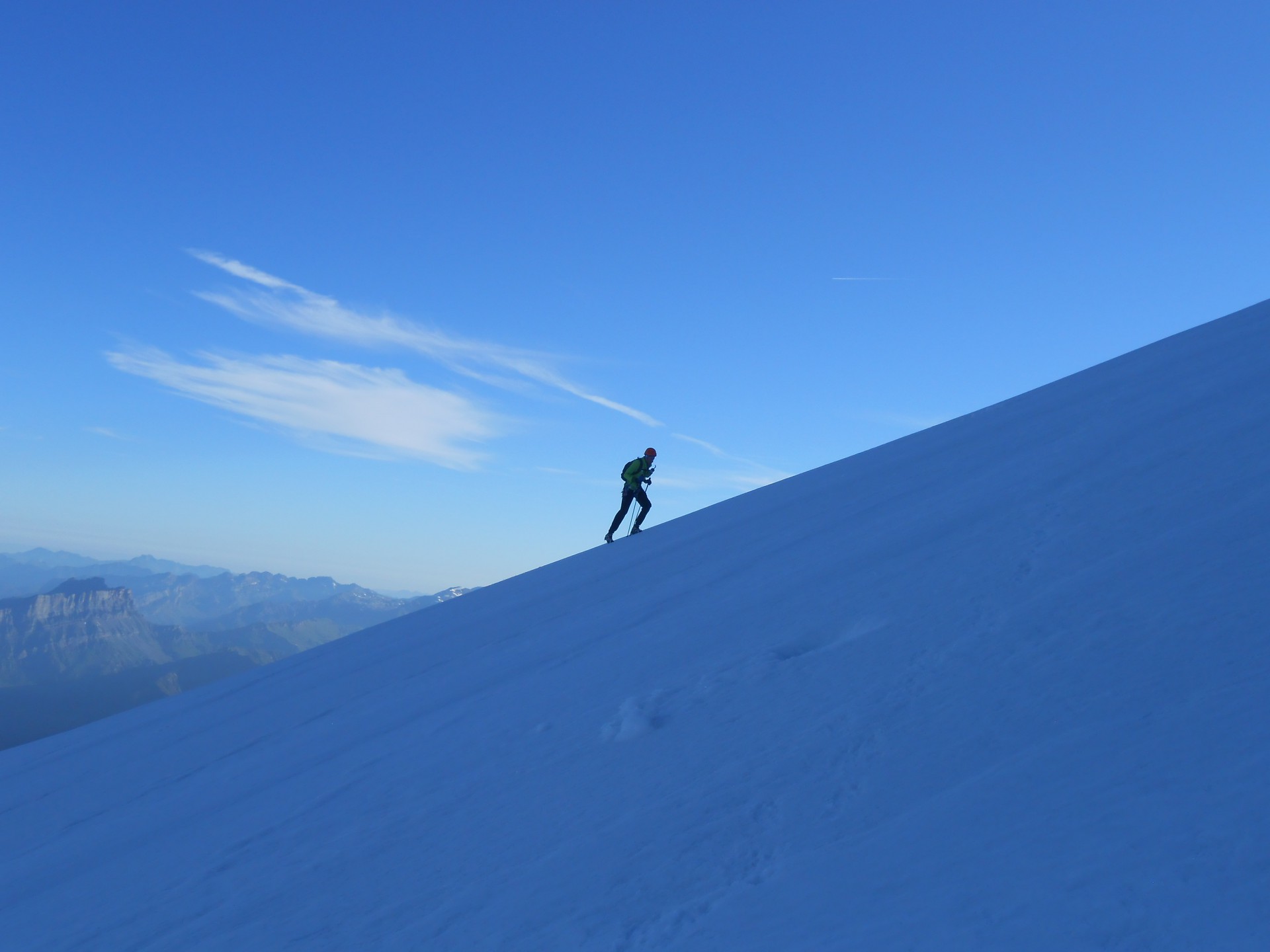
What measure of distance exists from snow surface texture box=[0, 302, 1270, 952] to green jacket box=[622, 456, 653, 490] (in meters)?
5.48

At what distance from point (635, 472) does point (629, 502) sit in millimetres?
500

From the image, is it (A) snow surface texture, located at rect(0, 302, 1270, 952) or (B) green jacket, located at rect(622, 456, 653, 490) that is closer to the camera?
(A) snow surface texture, located at rect(0, 302, 1270, 952)

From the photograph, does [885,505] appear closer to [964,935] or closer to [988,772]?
[988,772]

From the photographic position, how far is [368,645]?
839 centimetres

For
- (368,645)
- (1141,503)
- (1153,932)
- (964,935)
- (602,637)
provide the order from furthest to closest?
(368,645), (602,637), (1141,503), (964,935), (1153,932)

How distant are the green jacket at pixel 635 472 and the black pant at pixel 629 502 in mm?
54

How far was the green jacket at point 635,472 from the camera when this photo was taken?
1173 centimetres

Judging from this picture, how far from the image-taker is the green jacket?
38.5ft

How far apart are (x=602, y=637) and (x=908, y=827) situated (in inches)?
136

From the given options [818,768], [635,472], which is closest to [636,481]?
[635,472]

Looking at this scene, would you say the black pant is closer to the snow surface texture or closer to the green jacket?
the green jacket

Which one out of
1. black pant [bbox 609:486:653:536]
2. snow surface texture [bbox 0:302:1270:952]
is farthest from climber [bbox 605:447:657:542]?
snow surface texture [bbox 0:302:1270:952]

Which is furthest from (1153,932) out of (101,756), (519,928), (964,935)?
(101,756)

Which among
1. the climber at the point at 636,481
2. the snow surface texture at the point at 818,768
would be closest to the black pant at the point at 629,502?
the climber at the point at 636,481
